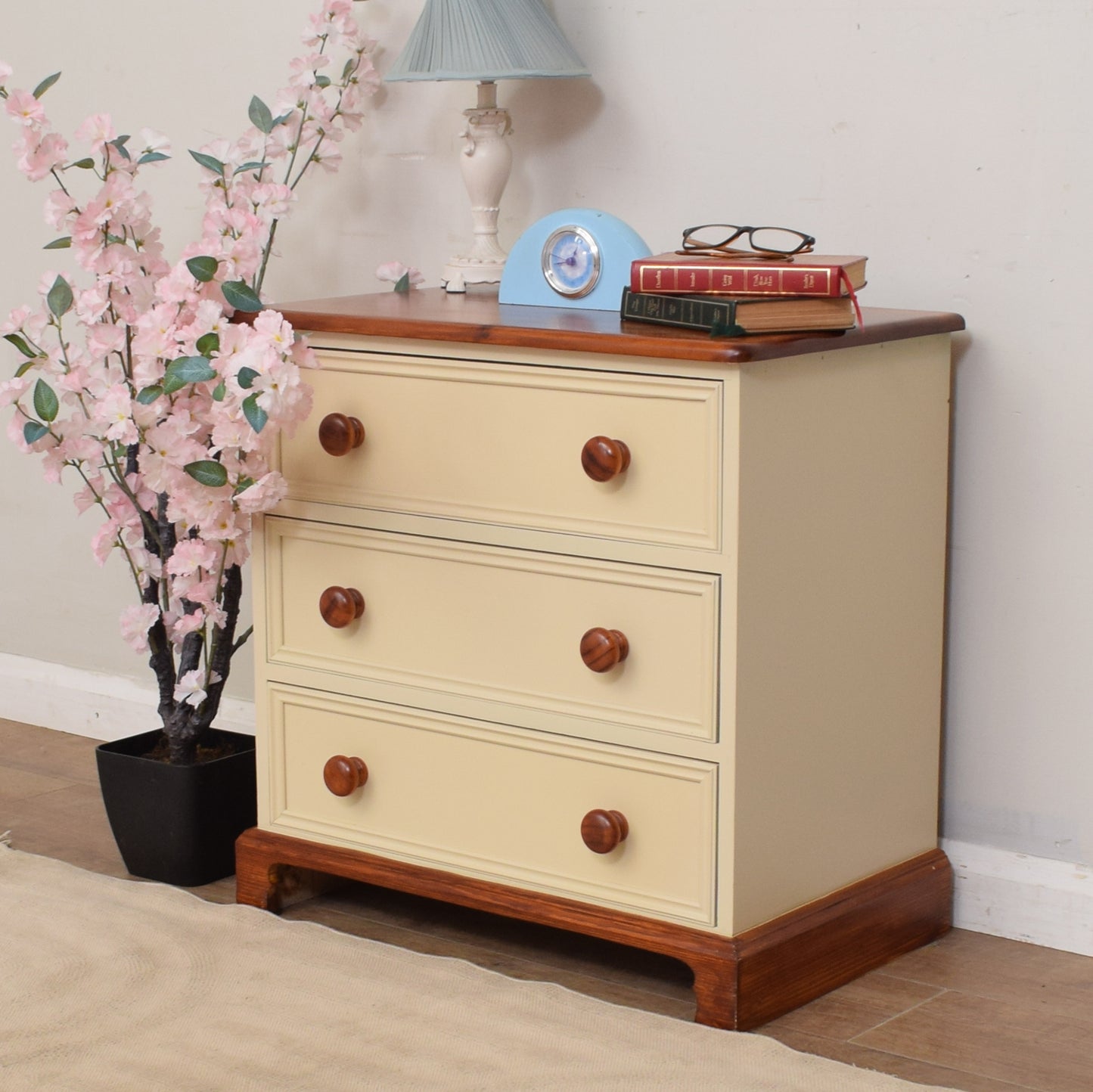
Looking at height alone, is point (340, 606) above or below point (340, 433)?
below

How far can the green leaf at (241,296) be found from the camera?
193cm

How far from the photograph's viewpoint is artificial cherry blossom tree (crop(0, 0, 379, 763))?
1.88 meters

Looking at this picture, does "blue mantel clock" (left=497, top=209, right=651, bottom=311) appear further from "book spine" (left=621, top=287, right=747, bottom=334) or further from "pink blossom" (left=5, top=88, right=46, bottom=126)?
"pink blossom" (left=5, top=88, right=46, bottom=126)

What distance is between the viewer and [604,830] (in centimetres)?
180

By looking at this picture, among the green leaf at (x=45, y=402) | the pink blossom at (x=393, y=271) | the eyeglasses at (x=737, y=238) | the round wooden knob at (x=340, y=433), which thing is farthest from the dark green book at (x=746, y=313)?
the green leaf at (x=45, y=402)

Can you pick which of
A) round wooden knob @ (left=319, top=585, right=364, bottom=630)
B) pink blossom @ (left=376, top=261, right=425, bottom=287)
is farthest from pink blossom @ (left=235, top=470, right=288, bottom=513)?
pink blossom @ (left=376, top=261, right=425, bottom=287)

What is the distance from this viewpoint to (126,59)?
2721mm

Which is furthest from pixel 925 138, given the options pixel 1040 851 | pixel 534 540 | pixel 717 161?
pixel 1040 851

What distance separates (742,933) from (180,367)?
34.0 inches

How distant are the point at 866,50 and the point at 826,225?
212 millimetres

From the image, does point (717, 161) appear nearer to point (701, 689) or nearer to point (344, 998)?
point (701, 689)

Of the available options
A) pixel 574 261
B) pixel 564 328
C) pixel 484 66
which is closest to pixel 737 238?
pixel 574 261

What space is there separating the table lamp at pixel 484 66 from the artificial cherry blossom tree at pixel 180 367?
199 millimetres

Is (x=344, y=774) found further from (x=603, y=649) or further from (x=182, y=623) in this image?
(x=603, y=649)
